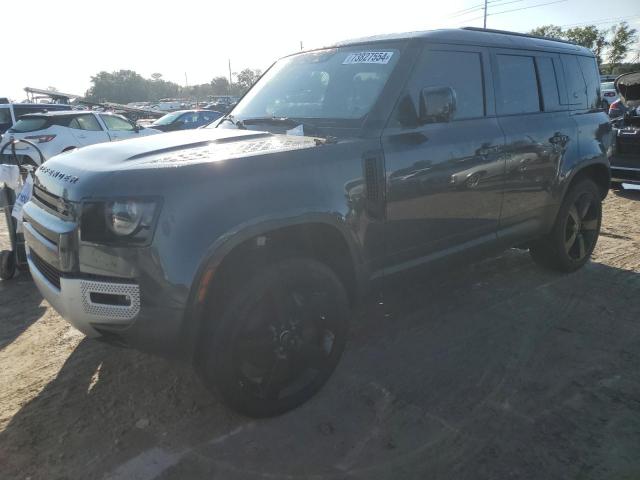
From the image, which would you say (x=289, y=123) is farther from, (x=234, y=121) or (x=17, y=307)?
(x=17, y=307)

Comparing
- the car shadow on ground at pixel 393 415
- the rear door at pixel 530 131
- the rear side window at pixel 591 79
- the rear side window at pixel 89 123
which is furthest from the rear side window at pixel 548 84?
the rear side window at pixel 89 123

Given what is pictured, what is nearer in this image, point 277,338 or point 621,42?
point 277,338

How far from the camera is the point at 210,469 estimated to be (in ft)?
7.75

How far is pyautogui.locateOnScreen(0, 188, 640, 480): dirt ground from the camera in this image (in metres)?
2.38

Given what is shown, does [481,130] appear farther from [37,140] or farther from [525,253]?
[37,140]

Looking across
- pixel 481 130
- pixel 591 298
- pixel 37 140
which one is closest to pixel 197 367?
pixel 481 130

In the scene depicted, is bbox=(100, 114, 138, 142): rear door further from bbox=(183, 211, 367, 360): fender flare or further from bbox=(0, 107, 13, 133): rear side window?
bbox=(183, 211, 367, 360): fender flare

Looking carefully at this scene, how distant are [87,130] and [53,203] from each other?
33.1 ft

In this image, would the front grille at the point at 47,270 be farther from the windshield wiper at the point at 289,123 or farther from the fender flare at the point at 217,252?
the windshield wiper at the point at 289,123

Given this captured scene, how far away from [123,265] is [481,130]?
8.36 ft

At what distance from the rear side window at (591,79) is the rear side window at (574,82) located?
0.09 m

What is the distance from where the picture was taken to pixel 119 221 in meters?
2.23

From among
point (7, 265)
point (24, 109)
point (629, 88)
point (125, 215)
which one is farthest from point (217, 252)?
point (24, 109)

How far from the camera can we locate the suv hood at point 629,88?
28.7ft
